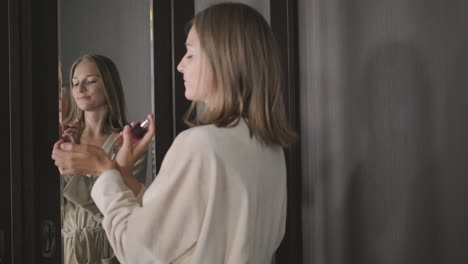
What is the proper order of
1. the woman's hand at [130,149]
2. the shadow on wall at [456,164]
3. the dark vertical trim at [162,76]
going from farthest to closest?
1. the dark vertical trim at [162,76]
2. the woman's hand at [130,149]
3. the shadow on wall at [456,164]

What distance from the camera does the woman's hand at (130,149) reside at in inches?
52.7

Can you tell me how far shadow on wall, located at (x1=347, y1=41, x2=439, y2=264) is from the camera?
52.9 inches

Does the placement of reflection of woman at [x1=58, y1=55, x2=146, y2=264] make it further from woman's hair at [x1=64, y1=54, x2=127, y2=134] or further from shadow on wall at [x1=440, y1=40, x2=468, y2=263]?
shadow on wall at [x1=440, y1=40, x2=468, y2=263]

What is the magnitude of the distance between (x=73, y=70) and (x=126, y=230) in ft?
1.72

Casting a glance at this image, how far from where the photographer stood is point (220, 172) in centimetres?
97

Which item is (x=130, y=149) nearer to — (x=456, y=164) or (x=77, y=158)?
(x=77, y=158)

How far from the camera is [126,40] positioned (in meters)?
1.41

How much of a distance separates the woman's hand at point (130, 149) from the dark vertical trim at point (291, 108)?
0.57m

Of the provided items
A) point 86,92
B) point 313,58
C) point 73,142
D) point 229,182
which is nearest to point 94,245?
point 73,142

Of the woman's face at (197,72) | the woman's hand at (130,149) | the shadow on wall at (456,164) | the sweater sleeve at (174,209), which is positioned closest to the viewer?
the sweater sleeve at (174,209)

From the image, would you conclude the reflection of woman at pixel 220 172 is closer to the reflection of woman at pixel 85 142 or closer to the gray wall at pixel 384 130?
the reflection of woman at pixel 85 142

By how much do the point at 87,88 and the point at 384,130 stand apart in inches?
33.9

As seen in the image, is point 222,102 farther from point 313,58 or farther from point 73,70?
point 313,58

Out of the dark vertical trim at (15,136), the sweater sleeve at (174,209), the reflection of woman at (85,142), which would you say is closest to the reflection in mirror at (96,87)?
the reflection of woman at (85,142)
